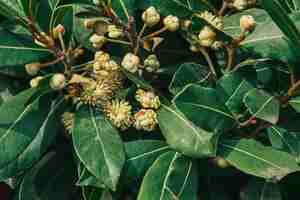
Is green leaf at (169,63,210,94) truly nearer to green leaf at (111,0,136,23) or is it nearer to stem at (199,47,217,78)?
stem at (199,47,217,78)

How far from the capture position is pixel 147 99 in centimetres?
100

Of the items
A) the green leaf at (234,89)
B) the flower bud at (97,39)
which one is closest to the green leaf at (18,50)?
the flower bud at (97,39)

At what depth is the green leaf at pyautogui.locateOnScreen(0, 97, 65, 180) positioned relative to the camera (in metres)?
1.03

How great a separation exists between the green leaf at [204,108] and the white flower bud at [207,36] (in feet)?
0.28

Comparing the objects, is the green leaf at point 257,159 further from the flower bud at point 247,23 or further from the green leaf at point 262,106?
the flower bud at point 247,23

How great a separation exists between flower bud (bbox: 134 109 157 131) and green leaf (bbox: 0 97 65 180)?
0.54ft

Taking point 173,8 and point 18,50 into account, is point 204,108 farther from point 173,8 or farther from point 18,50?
point 18,50

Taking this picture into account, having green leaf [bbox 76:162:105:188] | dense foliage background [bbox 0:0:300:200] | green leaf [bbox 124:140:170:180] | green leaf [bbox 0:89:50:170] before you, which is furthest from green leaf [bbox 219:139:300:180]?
green leaf [bbox 0:89:50:170]

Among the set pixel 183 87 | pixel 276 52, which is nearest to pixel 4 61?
pixel 183 87

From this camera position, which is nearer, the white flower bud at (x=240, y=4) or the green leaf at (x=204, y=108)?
the green leaf at (x=204, y=108)

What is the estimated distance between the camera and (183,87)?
101cm

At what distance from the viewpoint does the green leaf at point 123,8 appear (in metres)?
1.08

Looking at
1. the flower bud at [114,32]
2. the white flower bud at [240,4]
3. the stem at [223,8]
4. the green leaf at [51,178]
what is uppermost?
the flower bud at [114,32]

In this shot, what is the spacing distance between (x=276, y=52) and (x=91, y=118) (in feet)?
1.16
